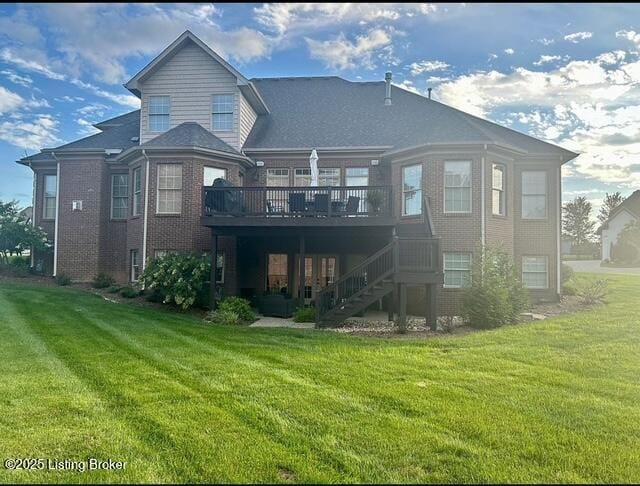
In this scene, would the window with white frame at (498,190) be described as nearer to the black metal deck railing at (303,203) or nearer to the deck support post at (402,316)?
the black metal deck railing at (303,203)

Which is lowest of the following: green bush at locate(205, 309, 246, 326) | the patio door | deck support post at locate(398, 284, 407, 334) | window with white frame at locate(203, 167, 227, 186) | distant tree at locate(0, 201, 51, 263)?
green bush at locate(205, 309, 246, 326)

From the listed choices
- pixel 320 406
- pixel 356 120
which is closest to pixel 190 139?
pixel 356 120

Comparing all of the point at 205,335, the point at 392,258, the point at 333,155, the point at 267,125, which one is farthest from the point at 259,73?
the point at 205,335

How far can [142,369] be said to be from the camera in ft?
21.4

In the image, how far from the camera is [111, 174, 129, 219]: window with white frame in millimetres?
16938

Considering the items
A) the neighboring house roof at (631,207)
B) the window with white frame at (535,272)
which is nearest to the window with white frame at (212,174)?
the window with white frame at (535,272)

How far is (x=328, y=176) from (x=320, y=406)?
11.6m

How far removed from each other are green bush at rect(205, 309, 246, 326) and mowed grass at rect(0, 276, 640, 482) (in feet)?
7.51

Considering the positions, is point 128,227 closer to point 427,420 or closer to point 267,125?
point 267,125

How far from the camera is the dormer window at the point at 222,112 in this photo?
15727 mm

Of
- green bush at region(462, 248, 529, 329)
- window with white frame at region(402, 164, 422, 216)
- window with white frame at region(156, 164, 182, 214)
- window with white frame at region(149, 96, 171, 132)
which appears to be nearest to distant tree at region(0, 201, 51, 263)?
window with white frame at region(156, 164, 182, 214)

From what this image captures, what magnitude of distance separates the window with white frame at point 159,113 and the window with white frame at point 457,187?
1009 centimetres

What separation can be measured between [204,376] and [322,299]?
543cm

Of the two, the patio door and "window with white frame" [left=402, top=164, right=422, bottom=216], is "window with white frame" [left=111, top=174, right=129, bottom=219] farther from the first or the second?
"window with white frame" [left=402, top=164, right=422, bottom=216]
